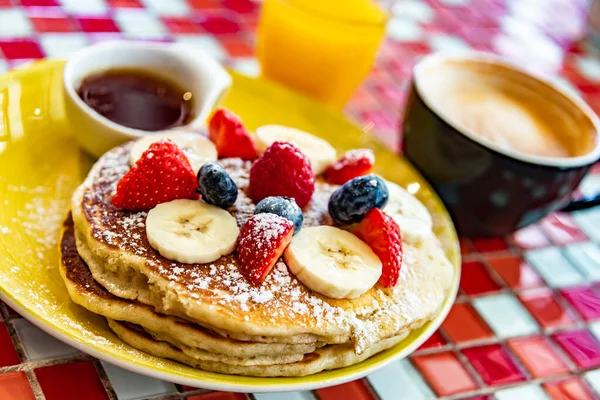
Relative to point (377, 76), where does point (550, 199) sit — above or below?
above

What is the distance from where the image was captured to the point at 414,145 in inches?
68.1

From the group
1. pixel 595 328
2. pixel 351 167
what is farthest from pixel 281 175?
pixel 595 328

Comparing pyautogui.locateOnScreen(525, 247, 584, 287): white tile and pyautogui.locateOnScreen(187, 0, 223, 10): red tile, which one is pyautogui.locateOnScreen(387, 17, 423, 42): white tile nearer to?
pyautogui.locateOnScreen(187, 0, 223, 10): red tile

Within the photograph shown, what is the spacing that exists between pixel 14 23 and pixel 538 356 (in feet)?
5.54

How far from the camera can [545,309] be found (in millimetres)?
1592

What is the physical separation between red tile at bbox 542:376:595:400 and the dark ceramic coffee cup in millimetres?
439

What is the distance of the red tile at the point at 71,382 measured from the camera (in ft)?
3.32

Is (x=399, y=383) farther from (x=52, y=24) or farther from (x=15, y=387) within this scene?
(x=52, y=24)

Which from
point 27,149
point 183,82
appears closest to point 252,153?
point 183,82

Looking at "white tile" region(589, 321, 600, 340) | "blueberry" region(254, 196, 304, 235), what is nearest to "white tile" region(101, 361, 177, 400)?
"blueberry" region(254, 196, 304, 235)

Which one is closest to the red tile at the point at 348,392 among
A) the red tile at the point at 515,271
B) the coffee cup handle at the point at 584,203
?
the red tile at the point at 515,271

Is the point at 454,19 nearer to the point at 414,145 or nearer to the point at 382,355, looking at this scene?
the point at 414,145

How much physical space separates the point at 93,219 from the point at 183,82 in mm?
626

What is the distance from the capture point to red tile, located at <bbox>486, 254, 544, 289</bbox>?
5.45 ft
